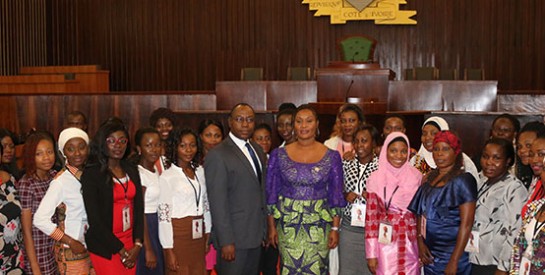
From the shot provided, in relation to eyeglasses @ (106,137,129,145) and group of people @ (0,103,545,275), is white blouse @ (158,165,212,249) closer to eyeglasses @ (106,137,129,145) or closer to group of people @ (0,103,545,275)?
group of people @ (0,103,545,275)

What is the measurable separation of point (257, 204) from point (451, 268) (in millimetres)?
1071

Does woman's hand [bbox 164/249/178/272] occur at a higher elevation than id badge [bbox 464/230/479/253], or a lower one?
lower

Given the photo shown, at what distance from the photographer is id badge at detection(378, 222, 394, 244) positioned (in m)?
3.20

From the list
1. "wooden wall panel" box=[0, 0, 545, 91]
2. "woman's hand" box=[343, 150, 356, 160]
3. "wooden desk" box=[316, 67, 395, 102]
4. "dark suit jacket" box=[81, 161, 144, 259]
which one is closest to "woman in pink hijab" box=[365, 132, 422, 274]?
"woman's hand" box=[343, 150, 356, 160]

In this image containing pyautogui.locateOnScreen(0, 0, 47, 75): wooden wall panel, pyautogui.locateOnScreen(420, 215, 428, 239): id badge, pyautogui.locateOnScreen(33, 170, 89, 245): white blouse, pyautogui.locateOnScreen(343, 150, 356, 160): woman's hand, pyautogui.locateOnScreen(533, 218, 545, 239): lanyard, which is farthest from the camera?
pyautogui.locateOnScreen(0, 0, 47, 75): wooden wall panel

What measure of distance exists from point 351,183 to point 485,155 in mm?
772

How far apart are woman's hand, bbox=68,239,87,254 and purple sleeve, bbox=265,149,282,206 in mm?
1011

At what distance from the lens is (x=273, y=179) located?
3.33 meters

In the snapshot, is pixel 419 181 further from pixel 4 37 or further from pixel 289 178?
pixel 4 37

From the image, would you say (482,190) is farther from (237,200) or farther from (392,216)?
(237,200)

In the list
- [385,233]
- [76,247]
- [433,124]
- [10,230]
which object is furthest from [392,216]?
[10,230]

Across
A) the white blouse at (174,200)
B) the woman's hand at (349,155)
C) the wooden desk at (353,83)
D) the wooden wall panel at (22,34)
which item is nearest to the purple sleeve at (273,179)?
the white blouse at (174,200)

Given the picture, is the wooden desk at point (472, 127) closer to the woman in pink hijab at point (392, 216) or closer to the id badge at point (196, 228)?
the woman in pink hijab at point (392, 216)

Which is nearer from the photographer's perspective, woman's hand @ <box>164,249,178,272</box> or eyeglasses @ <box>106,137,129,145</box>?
eyeglasses @ <box>106,137,129,145</box>
